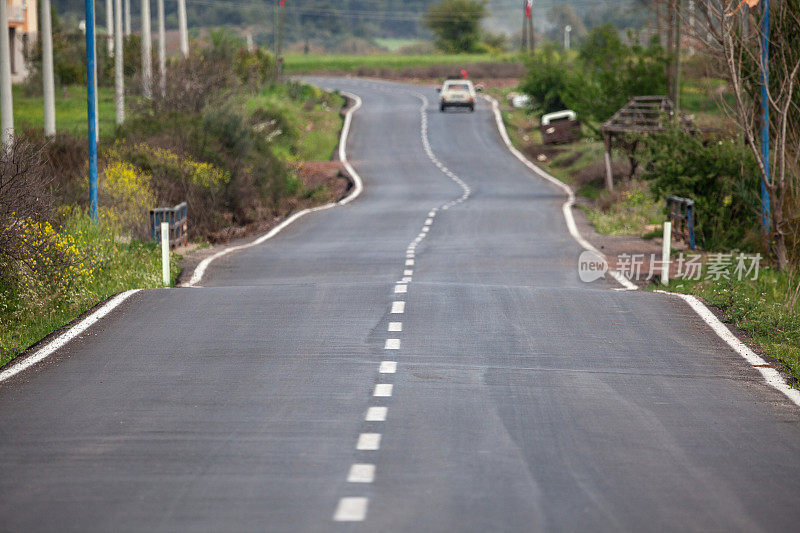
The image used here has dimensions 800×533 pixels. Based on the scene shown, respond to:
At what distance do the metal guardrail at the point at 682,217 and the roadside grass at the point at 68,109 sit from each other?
77.3ft

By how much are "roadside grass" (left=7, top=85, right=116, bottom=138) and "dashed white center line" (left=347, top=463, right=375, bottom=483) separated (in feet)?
120

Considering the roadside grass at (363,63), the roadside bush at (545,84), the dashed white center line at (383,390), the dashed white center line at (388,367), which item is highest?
the roadside grass at (363,63)

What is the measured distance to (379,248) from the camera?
26.9 meters

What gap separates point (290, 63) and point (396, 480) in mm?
119558

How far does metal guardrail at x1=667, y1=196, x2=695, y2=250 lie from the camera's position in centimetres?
2480

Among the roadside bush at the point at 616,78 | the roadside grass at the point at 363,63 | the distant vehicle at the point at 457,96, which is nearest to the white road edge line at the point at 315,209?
the distant vehicle at the point at 457,96

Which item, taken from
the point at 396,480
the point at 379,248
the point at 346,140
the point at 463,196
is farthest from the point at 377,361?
the point at 346,140

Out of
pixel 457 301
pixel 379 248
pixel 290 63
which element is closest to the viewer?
pixel 457 301

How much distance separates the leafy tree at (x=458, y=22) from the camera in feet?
474

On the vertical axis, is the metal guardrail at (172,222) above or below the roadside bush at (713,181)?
below

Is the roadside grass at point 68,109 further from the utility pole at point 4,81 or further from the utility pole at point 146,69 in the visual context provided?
the utility pole at point 4,81

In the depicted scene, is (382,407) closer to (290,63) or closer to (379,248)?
(379,248)

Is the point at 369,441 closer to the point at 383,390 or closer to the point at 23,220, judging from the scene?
the point at 383,390

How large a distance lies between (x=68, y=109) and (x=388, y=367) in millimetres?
50180
